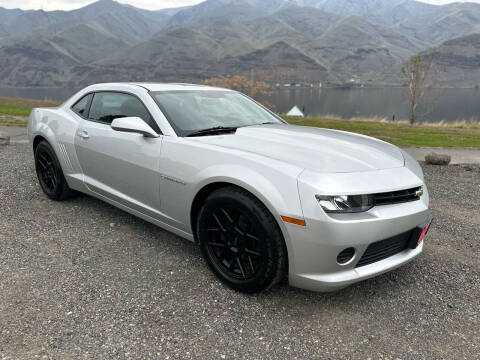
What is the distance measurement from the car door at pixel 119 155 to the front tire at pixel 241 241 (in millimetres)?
615

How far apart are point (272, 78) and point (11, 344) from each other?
16255cm

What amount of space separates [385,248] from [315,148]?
2.81 ft

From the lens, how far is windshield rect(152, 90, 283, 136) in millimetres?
3105

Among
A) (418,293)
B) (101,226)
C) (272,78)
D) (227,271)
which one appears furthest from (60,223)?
(272,78)

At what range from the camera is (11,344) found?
214 cm

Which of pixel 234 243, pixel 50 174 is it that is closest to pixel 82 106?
pixel 50 174

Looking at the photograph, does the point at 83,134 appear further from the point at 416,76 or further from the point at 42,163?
the point at 416,76

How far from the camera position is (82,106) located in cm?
401

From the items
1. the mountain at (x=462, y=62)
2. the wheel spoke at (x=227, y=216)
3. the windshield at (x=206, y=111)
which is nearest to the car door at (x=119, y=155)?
the windshield at (x=206, y=111)

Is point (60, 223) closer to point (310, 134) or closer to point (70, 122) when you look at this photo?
point (70, 122)

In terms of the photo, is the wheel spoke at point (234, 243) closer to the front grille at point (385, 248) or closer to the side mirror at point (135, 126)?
the front grille at point (385, 248)

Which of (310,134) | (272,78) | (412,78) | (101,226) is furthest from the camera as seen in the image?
(272,78)

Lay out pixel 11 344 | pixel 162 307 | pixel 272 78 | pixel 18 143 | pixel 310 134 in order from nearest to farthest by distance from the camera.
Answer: pixel 11 344 < pixel 162 307 < pixel 310 134 < pixel 18 143 < pixel 272 78

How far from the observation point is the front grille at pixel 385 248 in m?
2.32
